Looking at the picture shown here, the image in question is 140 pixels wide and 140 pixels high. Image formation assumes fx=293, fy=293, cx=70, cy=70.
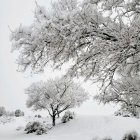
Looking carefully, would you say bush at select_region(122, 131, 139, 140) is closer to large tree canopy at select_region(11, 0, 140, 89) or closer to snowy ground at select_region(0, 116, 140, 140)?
snowy ground at select_region(0, 116, 140, 140)

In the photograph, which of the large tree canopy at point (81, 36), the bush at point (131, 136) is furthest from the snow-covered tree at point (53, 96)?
the large tree canopy at point (81, 36)

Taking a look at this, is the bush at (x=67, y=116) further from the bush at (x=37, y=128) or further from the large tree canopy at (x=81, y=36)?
the large tree canopy at (x=81, y=36)

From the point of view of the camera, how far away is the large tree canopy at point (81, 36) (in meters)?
5.62

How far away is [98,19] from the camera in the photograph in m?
6.19

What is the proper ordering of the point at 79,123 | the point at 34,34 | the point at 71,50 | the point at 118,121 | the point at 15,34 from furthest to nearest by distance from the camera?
the point at 79,123
the point at 118,121
the point at 71,50
the point at 15,34
the point at 34,34

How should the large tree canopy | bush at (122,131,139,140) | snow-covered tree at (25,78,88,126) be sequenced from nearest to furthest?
the large tree canopy → bush at (122,131,139,140) → snow-covered tree at (25,78,88,126)

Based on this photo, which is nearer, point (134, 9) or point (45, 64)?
point (134, 9)

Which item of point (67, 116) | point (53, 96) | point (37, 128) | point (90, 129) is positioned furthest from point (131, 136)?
point (53, 96)

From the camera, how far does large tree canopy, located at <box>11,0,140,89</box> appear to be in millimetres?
5625

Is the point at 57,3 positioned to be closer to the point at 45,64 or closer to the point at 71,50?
the point at 71,50

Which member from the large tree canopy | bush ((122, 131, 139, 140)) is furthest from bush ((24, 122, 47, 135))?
the large tree canopy

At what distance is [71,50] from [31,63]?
3.20ft

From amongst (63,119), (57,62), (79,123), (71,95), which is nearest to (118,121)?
(79,123)

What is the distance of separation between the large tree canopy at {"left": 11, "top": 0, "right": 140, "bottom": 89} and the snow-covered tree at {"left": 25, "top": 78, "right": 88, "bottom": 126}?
2958 cm
